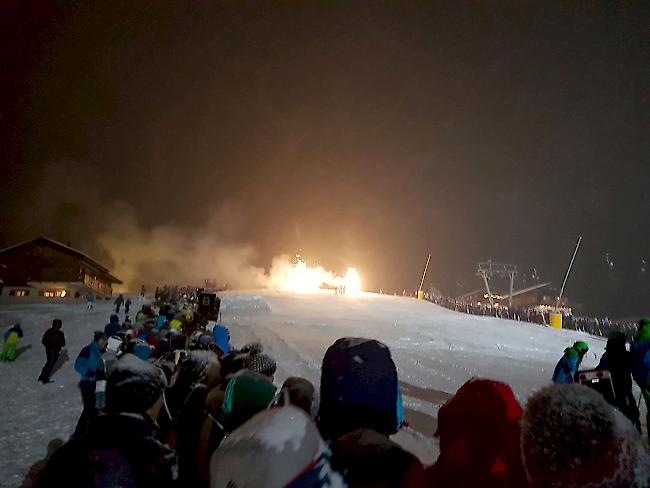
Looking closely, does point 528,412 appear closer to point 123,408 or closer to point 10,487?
point 123,408

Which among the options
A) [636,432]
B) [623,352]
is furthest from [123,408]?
[623,352]

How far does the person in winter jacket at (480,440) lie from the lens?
131 cm

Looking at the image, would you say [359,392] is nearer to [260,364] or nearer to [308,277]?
[260,364]

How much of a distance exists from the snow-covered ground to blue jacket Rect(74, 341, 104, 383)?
0.76 m

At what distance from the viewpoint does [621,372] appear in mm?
5660

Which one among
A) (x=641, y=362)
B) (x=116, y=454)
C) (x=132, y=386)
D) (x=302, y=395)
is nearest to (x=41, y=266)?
(x=132, y=386)

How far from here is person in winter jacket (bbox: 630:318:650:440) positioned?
5488 millimetres

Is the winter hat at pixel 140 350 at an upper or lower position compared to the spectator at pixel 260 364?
lower

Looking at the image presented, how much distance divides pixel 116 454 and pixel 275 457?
3.88 ft

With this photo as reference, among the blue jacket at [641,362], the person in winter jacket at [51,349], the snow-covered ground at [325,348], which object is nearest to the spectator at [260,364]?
the snow-covered ground at [325,348]

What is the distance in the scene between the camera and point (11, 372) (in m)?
10.6

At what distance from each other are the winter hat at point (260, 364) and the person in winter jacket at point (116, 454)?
1318mm

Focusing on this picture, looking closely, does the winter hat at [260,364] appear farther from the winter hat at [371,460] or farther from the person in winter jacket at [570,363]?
the person in winter jacket at [570,363]

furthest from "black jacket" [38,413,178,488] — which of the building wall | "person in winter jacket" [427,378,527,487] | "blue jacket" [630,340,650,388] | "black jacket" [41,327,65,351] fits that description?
the building wall
